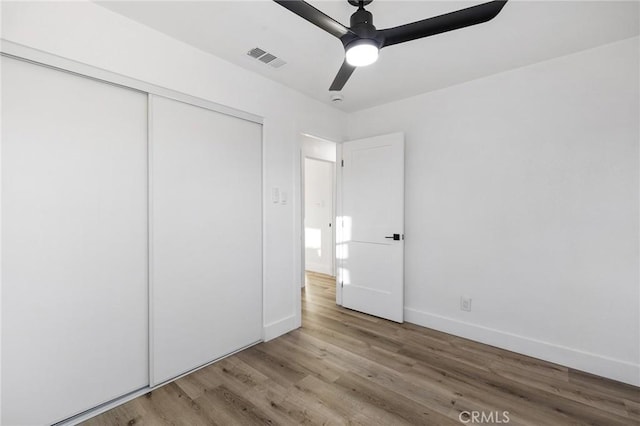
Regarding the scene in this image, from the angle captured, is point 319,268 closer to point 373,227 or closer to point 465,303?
point 373,227

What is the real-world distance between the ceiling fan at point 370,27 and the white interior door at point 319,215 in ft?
12.0

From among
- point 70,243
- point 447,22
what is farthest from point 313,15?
point 70,243

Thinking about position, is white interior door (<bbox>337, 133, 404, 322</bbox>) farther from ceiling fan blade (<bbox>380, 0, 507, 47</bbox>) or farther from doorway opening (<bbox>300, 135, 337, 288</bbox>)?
ceiling fan blade (<bbox>380, 0, 507, 47</bbox>)

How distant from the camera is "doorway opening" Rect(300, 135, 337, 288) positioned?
5.30 m

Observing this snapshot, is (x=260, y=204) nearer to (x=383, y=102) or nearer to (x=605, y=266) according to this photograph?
(x=383, y=102)

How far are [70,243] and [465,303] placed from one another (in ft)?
10.9

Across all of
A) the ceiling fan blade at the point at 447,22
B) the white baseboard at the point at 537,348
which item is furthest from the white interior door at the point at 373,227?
the ceiling fan blade at the point at 447,22

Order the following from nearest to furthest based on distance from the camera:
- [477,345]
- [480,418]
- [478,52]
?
[480,418] → [478,52] → [477,345]

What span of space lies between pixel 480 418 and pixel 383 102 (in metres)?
3.12

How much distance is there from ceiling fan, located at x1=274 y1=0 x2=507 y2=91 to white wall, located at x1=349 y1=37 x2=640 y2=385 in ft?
5.35

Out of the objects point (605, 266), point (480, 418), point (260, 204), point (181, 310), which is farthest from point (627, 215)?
point (181, 310)

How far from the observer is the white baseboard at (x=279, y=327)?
9.20ft

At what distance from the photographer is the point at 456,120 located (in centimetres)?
294

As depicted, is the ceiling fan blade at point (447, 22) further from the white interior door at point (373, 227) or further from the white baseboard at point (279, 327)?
the white baseboard at point (279, 327)
